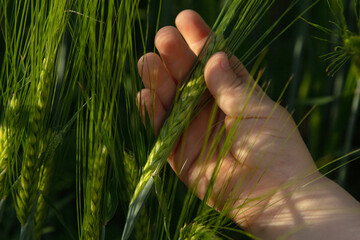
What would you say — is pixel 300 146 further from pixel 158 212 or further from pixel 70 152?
pixel 70 152

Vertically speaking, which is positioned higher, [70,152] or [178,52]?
[178,52]

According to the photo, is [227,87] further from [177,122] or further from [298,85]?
[298,85]

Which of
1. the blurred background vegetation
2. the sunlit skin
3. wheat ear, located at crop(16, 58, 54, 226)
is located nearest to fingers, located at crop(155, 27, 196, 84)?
the sunlit skin

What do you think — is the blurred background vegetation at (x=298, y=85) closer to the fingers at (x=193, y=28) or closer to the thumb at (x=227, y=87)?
the fingers at (x=193, y=28)

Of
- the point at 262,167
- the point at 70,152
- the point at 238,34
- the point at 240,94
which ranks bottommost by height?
the point at 70,152

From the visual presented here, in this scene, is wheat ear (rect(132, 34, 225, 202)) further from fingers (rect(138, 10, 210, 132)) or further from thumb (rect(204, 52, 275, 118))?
fingers (rect(138, 10, 210, 132))

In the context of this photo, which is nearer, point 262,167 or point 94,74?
point 94,74

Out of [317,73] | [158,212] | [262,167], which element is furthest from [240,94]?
[317,73]

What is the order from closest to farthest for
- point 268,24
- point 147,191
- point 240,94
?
point 147,191, point 240,94, point 268,24
